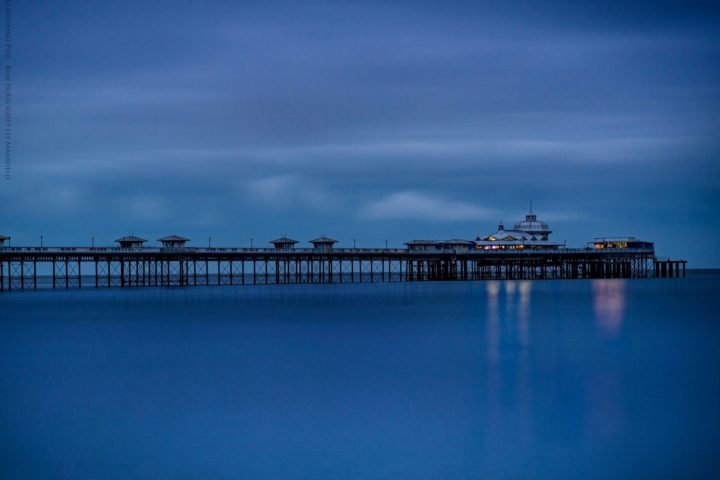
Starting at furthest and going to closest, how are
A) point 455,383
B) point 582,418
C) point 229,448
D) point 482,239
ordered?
point 482,239 < point 455,383 < point 582,418 < point 229,448

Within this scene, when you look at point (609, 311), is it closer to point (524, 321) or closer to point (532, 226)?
point (524, 321)

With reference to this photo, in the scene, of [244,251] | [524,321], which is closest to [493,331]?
[524,321]

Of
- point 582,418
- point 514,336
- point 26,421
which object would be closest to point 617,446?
point 582,418

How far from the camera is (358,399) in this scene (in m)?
19.8

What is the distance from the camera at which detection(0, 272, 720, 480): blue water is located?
47.4 ft

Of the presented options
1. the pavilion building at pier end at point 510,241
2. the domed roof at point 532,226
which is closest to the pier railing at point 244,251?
the pavilion building at pier end at point 510,241

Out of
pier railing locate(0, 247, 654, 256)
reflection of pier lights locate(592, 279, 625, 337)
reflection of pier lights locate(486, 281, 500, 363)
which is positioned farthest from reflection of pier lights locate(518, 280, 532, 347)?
pier railing locate(0, 247, 654, 256)

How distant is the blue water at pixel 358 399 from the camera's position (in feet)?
47.4

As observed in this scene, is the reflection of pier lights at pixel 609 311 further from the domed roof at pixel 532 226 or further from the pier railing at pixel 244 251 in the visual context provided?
the domed roof at pixel 532 226

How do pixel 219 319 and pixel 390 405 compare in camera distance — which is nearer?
pixel 390 405

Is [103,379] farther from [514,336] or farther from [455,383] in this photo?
[514,336]

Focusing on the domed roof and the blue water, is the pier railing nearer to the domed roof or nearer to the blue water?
the domed roof

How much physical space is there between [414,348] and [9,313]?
26.3 meters

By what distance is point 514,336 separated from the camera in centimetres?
3272
